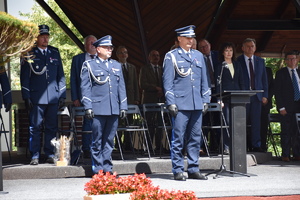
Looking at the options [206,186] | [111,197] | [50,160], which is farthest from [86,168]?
[111,197]

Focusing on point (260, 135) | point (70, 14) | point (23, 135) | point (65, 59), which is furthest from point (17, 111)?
point (65, 59)

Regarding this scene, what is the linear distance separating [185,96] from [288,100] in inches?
124

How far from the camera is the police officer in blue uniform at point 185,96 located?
27.2 ft

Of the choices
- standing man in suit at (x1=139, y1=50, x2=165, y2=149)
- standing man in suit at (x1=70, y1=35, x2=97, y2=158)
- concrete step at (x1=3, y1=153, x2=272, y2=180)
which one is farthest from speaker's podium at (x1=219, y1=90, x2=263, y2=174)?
standing man in suit at (x1=139, y1=50, x2=165, y2=149)

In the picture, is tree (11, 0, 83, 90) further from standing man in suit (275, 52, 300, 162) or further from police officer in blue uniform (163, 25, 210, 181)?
police officer in blue uniform (163, 25, 210, 181)

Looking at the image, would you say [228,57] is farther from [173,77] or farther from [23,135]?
[23,135]

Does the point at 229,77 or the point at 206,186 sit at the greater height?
the point at 229,77

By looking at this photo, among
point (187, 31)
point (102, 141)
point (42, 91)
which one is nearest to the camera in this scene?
point (187, 31)

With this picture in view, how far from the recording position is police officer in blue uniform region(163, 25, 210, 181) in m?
8.29

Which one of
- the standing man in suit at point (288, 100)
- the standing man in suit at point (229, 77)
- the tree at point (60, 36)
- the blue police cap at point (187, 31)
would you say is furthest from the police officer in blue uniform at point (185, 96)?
the tree at point (60, 36)

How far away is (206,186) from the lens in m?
7.47

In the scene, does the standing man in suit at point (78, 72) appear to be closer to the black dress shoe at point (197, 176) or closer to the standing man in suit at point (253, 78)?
the black dress shoe at point (197, 176)

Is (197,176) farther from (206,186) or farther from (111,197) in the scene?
(111,197)

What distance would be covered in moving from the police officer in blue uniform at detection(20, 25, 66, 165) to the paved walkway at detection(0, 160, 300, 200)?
1000mm
